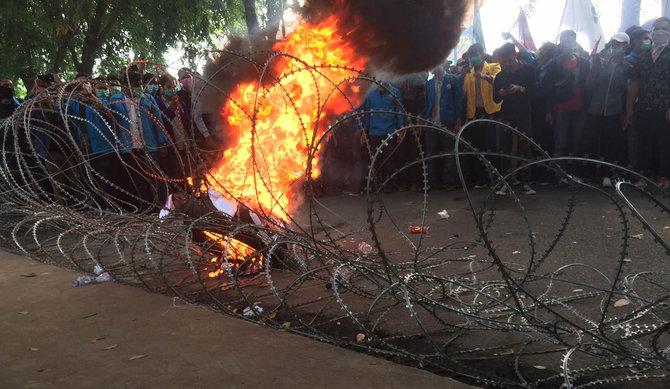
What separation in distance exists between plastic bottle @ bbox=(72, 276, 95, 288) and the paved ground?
381 mm

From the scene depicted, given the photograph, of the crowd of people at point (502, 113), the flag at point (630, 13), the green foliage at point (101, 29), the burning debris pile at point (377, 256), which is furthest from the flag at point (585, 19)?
the green foliage at point (101, 29)

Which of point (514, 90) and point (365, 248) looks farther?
point (514, 90)

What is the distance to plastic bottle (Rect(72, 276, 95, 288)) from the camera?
4.14m

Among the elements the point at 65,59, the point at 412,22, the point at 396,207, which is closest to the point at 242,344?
the point at 412,22

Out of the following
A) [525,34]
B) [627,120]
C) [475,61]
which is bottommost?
[627,120]

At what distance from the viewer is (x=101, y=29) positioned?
53.4 feet

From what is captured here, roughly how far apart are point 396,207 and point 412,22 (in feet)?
10.3

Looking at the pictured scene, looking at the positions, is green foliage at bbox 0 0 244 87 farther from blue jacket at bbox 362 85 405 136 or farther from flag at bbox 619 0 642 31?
flag at bbox 619 0 642 31

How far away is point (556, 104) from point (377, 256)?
5046mm

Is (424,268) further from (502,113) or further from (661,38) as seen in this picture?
(661,38)

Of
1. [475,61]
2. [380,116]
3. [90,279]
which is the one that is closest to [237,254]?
[90,279]

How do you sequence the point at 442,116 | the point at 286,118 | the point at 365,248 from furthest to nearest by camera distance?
the point at 442,116 → the point at 286,118 → the point at 365,248

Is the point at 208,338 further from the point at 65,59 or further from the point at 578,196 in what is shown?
the point at 65,59

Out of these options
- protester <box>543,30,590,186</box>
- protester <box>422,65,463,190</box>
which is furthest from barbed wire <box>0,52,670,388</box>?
protester <box>422,65,463,190</box>
